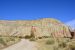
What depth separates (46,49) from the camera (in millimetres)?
27609

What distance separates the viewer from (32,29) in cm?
5953

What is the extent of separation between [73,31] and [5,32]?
19231mm

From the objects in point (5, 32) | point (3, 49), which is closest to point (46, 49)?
point (3, 49)

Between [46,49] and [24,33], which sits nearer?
[46,49]

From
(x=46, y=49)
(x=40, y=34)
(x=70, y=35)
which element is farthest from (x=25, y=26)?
(x=46, y=49)

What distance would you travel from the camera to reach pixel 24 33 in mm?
61562

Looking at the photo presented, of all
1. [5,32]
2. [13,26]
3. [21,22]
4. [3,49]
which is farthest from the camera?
[21,22]

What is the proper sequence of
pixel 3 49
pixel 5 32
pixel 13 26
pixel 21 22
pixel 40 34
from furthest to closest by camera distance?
pixel 21 22 → pixel 13 26 → pixel 5 32 → pixel 40 34 → pixel 3 49

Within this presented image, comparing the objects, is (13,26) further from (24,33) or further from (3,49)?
(3,49)

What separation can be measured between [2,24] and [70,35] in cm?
2236

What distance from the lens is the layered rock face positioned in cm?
6109

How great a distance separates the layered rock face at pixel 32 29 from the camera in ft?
200

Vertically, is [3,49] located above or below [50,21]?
below

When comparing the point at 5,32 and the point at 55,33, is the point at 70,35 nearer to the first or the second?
the point at 55,33
